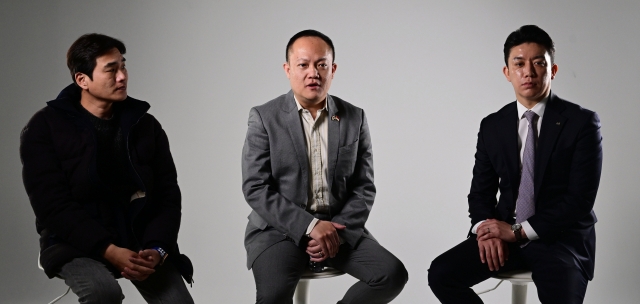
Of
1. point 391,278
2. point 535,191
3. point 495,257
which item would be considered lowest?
point 391,278

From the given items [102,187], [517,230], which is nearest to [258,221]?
[102,187]

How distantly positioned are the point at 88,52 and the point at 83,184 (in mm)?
566

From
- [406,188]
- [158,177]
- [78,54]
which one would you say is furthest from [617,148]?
[78,54]

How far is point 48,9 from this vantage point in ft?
15.3

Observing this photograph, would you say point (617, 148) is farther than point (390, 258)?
Yes

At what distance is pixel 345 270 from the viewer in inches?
128

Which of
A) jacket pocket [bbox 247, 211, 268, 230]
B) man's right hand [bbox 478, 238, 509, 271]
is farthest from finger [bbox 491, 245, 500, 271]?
jacket pocket [bbox 247, 211, 268, 230]

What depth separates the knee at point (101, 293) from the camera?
2.78 metres

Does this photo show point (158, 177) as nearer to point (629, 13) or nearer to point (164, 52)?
point (164, 52)

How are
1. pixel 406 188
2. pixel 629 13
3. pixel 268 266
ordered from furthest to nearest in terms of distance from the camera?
pixel 406 188 < pixel 629 13 < pixel 268 266

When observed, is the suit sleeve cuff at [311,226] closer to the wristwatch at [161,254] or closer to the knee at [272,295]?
the knee at [272,295]

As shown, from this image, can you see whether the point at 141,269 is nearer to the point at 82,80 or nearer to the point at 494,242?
the point at 82,80

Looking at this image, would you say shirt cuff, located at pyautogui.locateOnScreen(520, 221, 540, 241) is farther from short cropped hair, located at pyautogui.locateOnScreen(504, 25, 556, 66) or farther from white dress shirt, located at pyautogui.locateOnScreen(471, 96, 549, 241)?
short cropped hair, located at pyautogui.locateOnScreen(504, 25, 556, 66)

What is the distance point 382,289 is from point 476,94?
1929 millimetres
